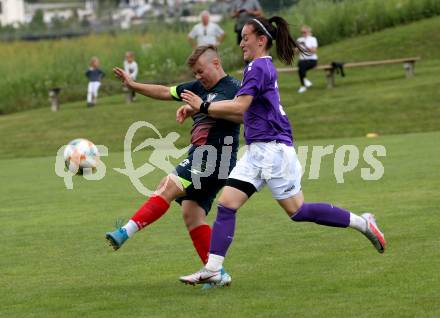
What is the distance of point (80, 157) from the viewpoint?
14.9 metres

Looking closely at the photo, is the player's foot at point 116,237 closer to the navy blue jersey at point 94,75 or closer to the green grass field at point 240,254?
the green grass field at point 240,254

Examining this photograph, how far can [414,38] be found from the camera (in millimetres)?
36875

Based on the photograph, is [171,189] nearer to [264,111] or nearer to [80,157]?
[264,111]

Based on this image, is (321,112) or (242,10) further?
(242,10)

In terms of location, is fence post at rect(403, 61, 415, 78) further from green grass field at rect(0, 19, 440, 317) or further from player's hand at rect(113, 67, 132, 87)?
player's hand at rect(113, 67, 132, 87)

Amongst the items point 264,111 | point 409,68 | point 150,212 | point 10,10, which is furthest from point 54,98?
point 10,10

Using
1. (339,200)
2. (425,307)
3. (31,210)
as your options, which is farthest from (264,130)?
(31,210)

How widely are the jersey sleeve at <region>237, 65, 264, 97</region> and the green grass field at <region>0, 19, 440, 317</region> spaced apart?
1415 mm

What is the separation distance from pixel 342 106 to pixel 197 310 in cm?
2005

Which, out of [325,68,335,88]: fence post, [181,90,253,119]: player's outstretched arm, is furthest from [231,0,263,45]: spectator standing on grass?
[181,90,253,119]: player's outstretched arm

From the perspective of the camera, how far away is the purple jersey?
24.9ft

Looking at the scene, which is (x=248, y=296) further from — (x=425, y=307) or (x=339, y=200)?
(x=339, y=200)

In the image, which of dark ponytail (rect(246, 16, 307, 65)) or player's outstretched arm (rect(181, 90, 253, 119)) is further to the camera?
dark ponytail (rect(246, 16, 307, 65))

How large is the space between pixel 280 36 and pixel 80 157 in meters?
7.46
